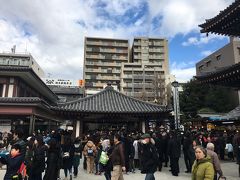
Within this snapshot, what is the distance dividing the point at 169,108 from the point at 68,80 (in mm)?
56961

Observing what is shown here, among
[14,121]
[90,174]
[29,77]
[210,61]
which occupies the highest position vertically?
[210,61]

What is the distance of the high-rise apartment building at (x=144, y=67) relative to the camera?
67.5 metres

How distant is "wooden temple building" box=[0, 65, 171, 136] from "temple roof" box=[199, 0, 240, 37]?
7.66 meters

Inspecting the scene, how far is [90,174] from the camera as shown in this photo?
12.4m

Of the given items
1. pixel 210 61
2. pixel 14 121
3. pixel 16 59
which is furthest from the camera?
pixel 16 59

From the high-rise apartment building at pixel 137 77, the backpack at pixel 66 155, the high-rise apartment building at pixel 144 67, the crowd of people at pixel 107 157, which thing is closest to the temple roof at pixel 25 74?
the crowd of people at pixel 107 157

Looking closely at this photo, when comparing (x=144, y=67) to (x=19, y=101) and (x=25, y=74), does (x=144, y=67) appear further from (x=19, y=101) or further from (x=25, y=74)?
(x=19, y=101)

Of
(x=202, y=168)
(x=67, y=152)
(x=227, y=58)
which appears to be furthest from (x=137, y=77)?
(x=202, y=168)

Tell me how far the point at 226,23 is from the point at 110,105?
35.3 feet

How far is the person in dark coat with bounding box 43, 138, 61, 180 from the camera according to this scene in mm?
7246

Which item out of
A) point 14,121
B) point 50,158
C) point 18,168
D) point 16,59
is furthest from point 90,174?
point 16,59

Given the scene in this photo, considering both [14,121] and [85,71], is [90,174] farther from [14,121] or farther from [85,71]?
[85,71]

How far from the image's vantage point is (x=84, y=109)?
18.4 metres

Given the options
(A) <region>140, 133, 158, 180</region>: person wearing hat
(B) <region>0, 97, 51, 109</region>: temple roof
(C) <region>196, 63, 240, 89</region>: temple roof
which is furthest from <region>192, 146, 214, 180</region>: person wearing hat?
(B) <region>0, 97, 51, 109</region>: temple roof
